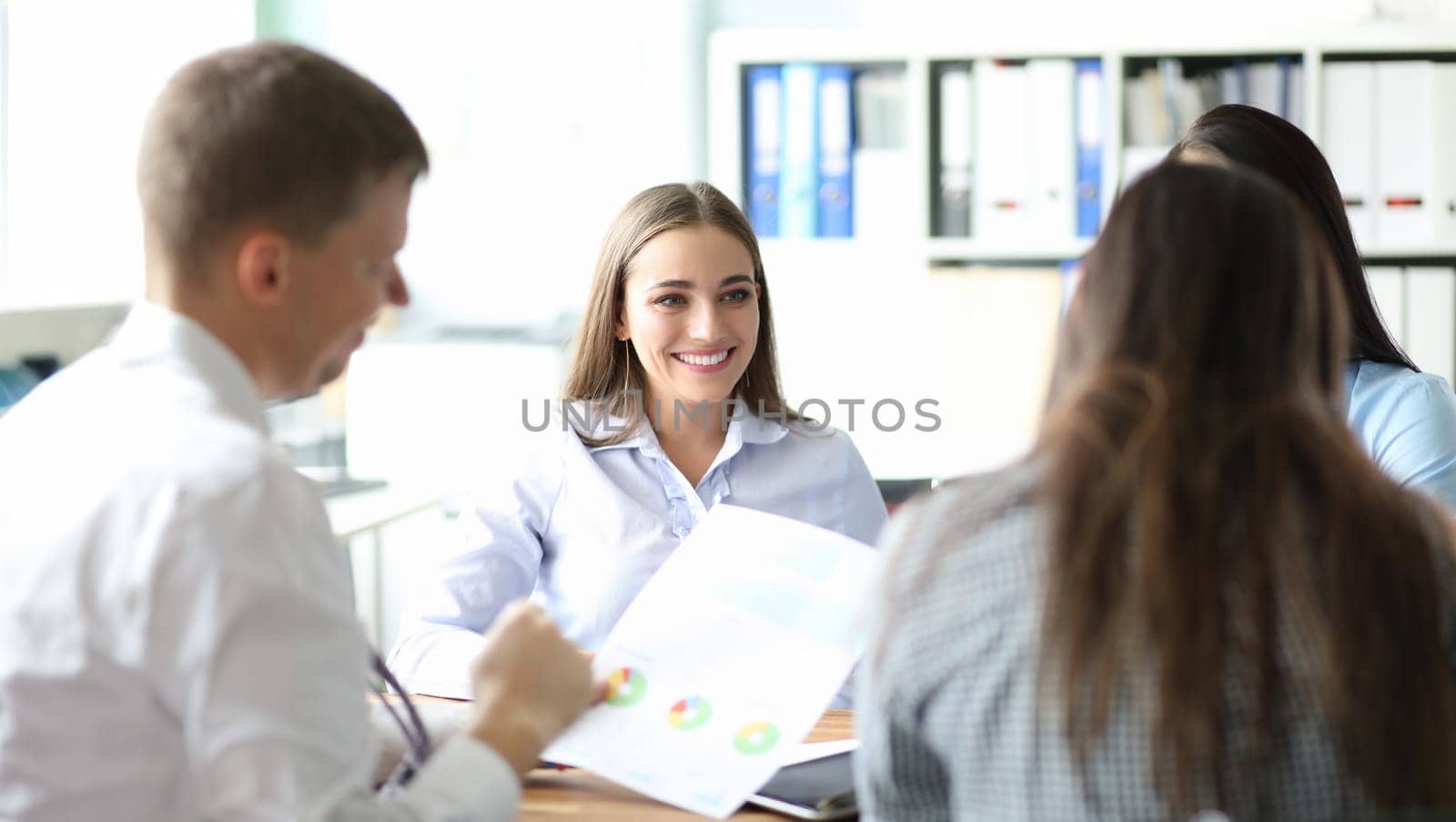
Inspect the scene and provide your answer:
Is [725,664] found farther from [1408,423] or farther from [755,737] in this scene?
[1408,423]

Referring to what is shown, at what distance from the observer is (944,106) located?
9.91 feet

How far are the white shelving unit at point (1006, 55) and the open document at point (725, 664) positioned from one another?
73.8 inches

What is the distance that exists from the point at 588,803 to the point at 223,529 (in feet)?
1.72

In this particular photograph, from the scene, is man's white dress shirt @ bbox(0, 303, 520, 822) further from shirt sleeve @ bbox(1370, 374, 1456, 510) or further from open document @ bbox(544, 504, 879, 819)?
shirt sleeve @ bbox(1370, 374, 1456, 510)

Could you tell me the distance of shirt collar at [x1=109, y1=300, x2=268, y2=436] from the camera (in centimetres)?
91

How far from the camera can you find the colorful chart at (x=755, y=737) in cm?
117

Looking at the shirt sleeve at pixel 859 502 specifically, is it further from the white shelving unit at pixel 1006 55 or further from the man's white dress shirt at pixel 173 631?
the man's white dress shirt at pixel 173 631

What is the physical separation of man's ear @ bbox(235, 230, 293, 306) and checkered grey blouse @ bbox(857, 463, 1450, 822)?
46cm

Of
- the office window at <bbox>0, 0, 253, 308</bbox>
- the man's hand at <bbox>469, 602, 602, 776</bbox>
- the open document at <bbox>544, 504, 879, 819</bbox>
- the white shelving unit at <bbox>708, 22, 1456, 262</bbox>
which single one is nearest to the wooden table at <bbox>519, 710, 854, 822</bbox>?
the open document at <bbox>544, 504, 879, 819</bbox>

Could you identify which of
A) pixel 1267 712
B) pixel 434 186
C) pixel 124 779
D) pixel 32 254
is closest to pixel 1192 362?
pixel 1267 712

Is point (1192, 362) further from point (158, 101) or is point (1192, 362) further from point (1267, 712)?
point (158, 101)

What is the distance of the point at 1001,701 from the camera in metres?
0.83

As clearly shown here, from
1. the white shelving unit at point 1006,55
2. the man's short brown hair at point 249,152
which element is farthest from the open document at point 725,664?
the white shelving unit at point 1006,55

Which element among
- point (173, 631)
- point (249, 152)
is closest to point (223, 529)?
point (173, 631)
